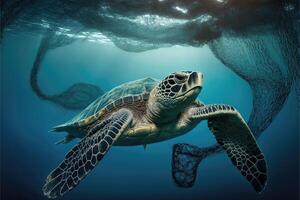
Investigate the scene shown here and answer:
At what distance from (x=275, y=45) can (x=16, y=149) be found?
30103 mm

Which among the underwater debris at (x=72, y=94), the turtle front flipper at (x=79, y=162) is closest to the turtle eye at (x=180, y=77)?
the turtle front flipper at (x=79, y=162)

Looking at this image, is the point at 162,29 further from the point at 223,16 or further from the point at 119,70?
the point at 119,70

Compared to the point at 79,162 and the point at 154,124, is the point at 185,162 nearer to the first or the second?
the point at 154,124

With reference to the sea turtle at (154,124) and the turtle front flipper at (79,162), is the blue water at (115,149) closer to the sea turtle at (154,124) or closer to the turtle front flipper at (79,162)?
the sea turtle at (154,124)

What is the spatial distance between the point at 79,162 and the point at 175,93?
1695 millimetres

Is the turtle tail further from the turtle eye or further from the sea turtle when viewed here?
the turtle eye

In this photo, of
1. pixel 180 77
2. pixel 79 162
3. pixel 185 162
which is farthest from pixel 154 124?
pixel 79 162

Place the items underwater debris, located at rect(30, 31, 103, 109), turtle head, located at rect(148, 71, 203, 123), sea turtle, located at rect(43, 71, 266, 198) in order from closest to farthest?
sea turtle, located at rect(43, 71, 266, 198), turtle head, located at rect(148, 71, 203, 123), underwater debris, located at rect(30, 31, 103, 109)

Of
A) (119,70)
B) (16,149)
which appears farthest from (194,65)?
(16,149)

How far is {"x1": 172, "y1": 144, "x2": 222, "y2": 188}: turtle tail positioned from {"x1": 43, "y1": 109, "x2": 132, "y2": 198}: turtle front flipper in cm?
221

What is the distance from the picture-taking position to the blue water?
1549 cm

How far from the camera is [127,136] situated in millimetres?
4648

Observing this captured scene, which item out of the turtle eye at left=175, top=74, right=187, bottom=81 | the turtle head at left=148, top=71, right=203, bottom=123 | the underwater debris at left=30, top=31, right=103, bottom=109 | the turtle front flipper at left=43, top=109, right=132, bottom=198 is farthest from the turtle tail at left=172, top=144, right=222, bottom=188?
the underwater debris at left=30, top=31, right=103, bottom=109

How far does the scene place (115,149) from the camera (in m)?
35.5
